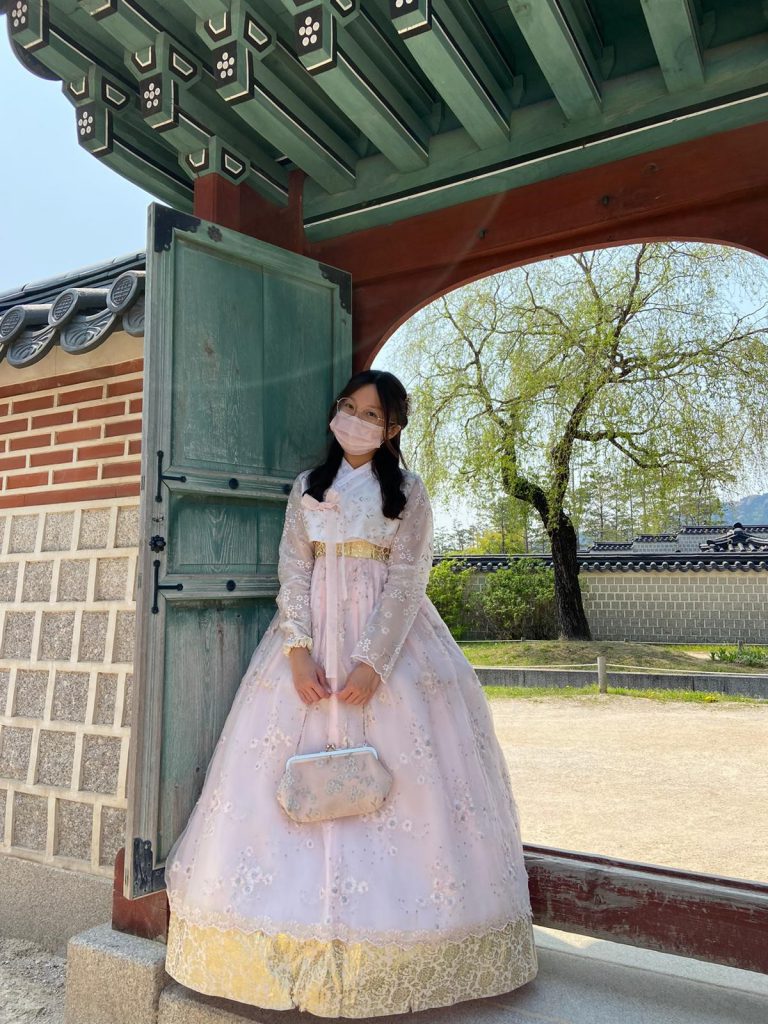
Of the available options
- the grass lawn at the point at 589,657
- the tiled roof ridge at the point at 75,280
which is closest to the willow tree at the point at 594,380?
the grass lawn at the point at 589,657

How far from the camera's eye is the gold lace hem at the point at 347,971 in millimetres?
2059

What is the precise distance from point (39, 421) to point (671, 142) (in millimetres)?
2745

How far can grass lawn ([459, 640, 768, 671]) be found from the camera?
13.4 meters

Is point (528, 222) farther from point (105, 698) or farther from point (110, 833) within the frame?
point (110, 833)

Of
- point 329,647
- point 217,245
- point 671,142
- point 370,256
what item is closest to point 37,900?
point 329,647

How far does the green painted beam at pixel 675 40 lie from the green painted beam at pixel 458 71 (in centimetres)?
53

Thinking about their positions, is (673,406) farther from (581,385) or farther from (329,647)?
(329,647)

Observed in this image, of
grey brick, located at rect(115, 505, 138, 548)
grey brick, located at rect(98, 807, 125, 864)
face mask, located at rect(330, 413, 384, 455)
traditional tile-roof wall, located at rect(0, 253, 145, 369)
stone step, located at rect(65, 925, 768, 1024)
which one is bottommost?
stone step, located at rect(65, 925, 768, 1024)

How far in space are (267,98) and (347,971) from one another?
2692 mm

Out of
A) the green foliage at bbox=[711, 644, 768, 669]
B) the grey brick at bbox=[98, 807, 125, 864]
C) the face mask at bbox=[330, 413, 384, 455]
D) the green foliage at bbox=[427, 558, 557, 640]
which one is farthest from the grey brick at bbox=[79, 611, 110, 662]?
the green foliage at bbox=[427, 558, 557, 640]

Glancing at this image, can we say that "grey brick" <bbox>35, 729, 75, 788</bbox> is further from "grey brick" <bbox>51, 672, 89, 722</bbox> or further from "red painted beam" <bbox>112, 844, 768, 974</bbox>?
"red painted beam" <bbox>112, 844, 768, 974</bbox>

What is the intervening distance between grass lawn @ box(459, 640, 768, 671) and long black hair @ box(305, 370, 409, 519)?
10663 mm

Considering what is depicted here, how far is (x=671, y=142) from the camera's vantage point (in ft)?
8.88

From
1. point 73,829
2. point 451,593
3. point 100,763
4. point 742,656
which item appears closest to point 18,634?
point 100,763
